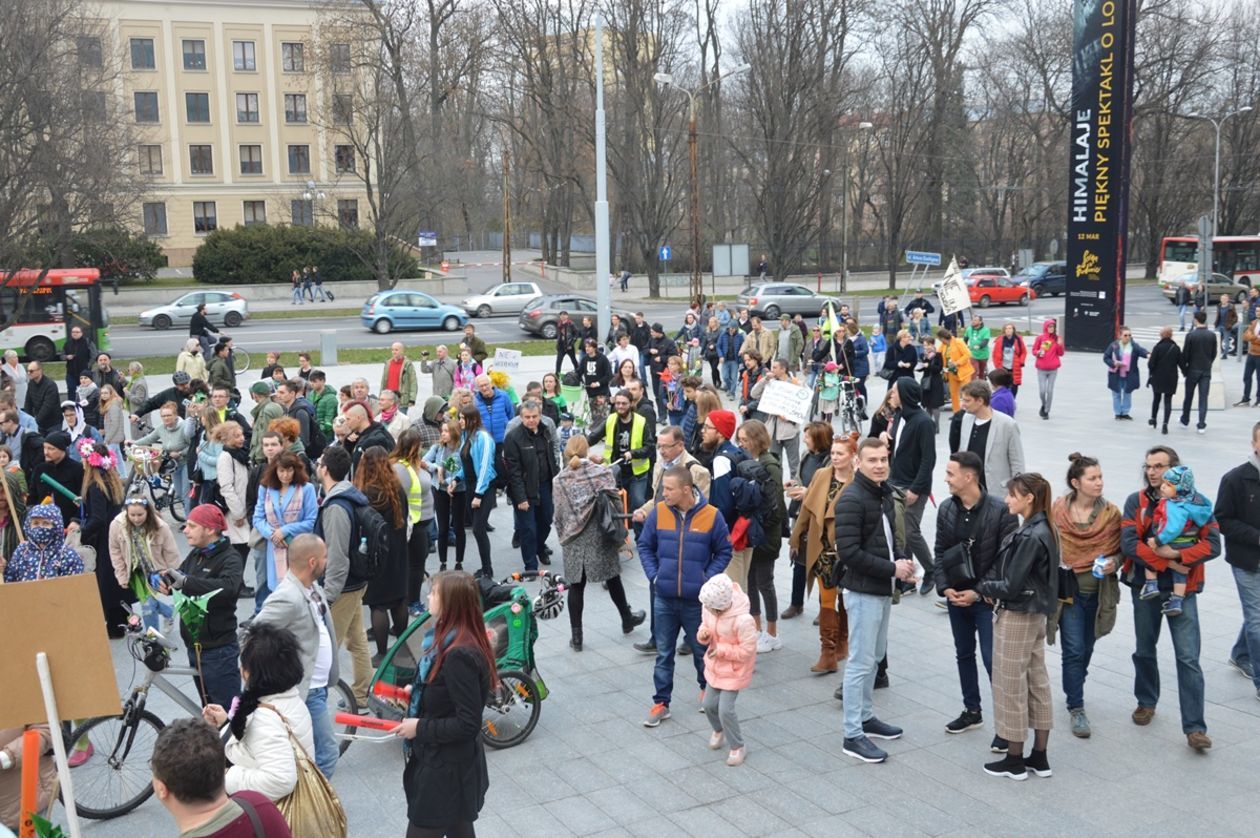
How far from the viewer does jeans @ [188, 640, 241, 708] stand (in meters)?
6.39

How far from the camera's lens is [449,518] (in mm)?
11484

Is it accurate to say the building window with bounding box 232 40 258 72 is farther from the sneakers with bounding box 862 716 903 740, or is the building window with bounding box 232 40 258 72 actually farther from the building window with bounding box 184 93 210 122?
the sneakers with bounding box 862 716 903 740

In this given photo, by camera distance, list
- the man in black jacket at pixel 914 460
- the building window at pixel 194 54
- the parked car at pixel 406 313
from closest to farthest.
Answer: the man in black jacket at pixel 914 460 < the parked car at pixel 406 313 < the building window at pixel 194 54

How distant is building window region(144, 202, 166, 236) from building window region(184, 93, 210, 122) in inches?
215

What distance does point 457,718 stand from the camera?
4582 millimetres

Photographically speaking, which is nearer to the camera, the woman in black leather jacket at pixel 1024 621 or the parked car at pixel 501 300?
the woman in black leather jacket at pixel 1024 621

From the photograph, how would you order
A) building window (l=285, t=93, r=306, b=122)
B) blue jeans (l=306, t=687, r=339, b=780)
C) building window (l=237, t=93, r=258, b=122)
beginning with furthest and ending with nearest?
building window (l=285, t=93, r=306, b=122) → building window (l=237, t=93, r=258, b=122) → blue jeans (l=306, t=687, r=339, b=780)

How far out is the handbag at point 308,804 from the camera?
169 inches

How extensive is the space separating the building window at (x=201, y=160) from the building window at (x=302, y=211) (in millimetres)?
5870

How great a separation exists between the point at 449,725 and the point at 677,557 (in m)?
2.96

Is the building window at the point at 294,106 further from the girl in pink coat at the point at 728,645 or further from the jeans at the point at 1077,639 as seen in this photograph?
the jeans at the point at 1077,639

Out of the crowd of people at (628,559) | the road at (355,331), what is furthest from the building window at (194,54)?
the crowd of people at (628,559)

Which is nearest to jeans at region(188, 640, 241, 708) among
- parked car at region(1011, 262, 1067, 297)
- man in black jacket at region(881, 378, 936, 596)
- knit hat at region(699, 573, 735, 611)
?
knit hat at region(699, 573, 735, 611)

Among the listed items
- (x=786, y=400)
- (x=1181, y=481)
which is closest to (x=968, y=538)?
(x=1181, y=481)
